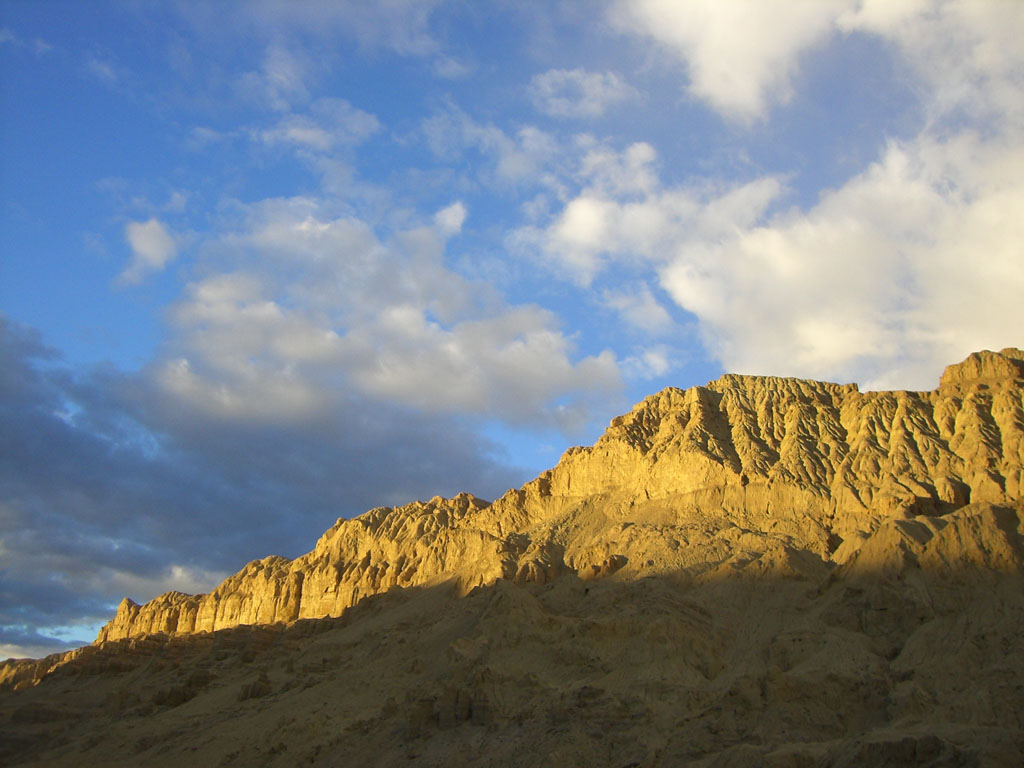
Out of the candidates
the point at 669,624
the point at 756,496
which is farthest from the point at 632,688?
the point at 756,496

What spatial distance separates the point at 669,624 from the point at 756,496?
20017mm

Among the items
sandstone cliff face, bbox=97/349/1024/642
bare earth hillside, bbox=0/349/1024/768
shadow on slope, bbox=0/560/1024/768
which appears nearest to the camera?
shadow on slope, bbox=0/560/1024/768

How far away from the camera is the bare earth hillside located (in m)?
49.5

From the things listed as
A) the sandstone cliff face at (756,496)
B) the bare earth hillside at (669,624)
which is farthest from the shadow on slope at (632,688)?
the sandstone cliff face at (756,496)

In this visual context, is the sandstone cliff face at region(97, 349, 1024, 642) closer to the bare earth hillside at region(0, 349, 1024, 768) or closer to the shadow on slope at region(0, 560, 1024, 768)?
the bare earth hillside at region(0, 349, 1024, 768)

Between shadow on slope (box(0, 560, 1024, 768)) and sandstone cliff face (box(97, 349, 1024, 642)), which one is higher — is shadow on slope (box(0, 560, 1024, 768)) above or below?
below

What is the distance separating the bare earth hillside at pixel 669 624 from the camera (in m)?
49.5

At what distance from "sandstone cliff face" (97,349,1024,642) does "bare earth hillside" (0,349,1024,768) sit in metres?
0.23

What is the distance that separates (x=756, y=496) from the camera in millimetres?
76562

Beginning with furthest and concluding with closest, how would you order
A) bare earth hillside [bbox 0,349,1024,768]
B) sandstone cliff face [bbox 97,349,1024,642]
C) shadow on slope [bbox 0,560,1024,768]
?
sandstone cliff face [bbox 97,349,1024,642], bare earth hillside [bbox 0,349,1024,768], shadow on slope [bbox 0,560,1024,768]

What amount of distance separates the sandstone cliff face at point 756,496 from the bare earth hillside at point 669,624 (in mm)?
232

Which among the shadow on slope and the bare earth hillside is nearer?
the shadow on slope

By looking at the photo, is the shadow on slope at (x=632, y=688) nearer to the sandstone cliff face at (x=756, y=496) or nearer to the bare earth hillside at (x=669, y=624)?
the bare earth hillside at (x=669, y=624)

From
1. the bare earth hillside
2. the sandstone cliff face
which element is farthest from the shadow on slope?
the sandstone cliff face
